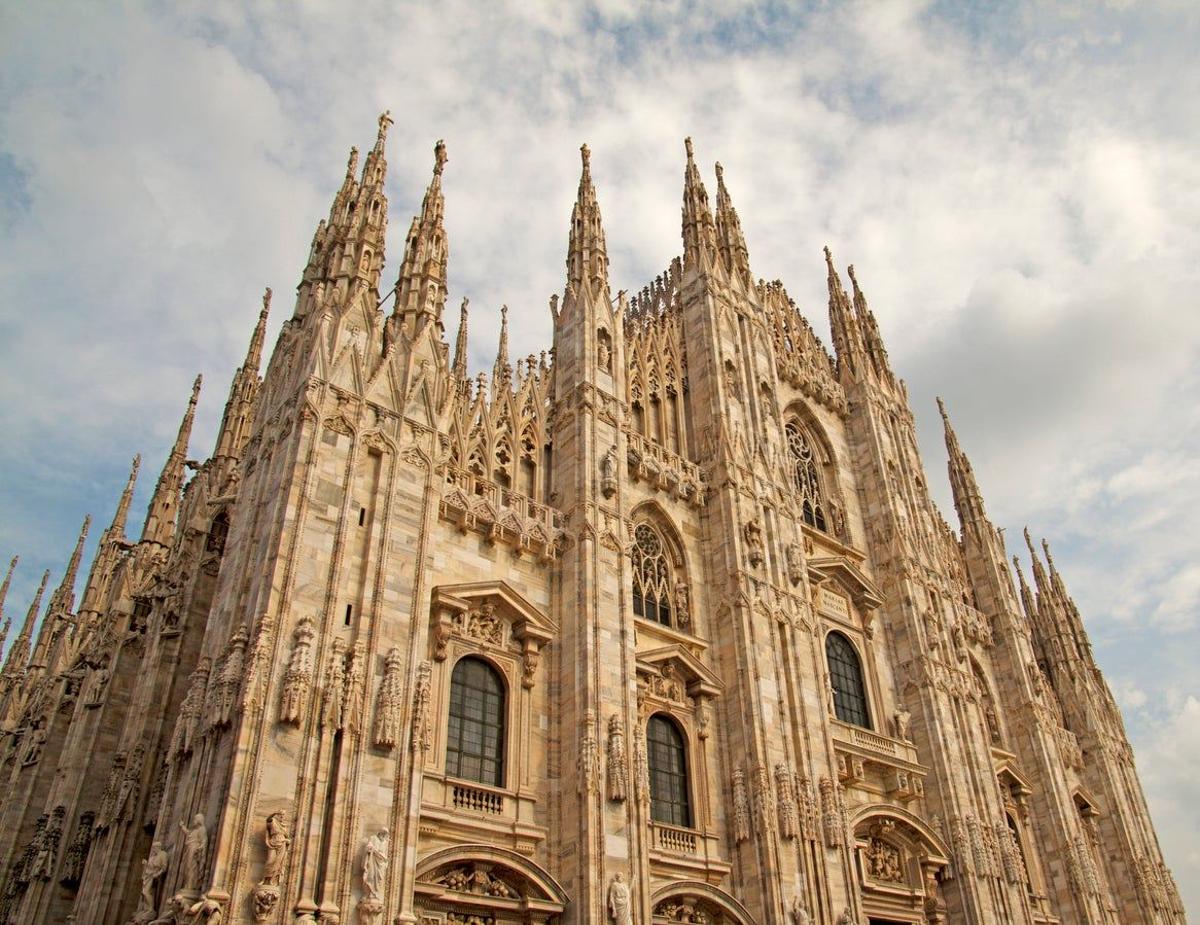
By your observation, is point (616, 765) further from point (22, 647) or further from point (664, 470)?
point (22, 647)

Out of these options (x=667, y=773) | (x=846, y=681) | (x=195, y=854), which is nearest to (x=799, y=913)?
(x=667, y=773)

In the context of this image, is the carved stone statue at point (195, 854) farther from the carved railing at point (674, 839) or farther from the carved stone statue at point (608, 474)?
the carved stone statue at point (608, 474)

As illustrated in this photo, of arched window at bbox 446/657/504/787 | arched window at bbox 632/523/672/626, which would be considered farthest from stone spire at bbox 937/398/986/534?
arched window at bbox 446/657/504/787

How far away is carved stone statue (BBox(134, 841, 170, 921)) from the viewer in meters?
13.5

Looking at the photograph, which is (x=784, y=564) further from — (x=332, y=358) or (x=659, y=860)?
(x=332, y=358)

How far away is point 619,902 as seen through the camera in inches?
674

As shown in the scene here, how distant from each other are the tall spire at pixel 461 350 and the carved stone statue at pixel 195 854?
12046mm

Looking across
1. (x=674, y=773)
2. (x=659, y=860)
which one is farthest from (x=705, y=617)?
(x=659, y=860)

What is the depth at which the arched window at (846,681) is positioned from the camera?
87.0ft

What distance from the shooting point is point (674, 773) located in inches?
831

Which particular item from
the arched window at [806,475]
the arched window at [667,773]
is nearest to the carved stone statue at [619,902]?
the arched window at [667,773]

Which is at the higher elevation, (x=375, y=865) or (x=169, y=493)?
(x=169, y=493)

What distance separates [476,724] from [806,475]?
1707 cm

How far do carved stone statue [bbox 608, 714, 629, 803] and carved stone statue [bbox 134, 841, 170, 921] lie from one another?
7.81 m
